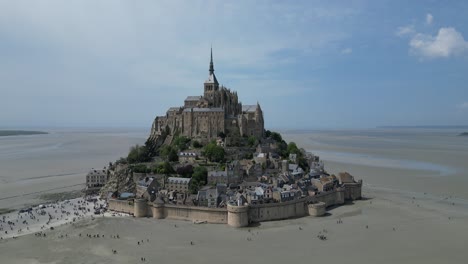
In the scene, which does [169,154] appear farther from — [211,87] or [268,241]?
[268,241]

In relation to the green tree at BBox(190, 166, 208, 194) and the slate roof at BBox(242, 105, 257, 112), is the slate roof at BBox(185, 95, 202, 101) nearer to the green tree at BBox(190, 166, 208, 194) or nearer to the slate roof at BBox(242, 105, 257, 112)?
the slate roof at BBox(242, 105, 257, 112)

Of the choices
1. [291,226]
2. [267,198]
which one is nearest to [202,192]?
[267,198]

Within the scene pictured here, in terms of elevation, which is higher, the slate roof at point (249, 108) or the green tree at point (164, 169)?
the slate roof at point (249, 108)

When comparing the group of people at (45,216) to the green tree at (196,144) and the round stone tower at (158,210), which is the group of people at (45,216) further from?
the green tree at (196,144)

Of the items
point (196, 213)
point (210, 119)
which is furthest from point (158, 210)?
point (210, 119)

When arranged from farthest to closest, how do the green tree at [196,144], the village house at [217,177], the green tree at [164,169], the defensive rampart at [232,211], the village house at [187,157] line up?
the green tree at [196,144] → the village house at [187,157] → the green tree at [164,169] → the village house at [217,177] → the defensive rampart at [232,211]

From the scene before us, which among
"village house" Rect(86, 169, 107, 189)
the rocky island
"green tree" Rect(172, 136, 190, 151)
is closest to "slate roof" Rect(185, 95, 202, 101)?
the rocky island

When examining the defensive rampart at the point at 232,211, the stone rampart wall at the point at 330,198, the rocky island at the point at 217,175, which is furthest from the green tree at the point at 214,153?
the stone rampart wall at the point at 330,198

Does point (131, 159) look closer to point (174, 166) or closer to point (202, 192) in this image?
point (174, 166)
